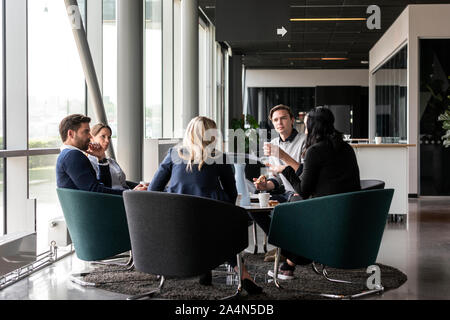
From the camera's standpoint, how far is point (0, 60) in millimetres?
4805

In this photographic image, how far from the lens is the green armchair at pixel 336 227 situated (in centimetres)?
374

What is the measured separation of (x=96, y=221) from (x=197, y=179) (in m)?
0.84

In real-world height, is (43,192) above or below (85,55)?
below

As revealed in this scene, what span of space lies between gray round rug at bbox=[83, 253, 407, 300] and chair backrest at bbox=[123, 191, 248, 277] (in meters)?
0.55

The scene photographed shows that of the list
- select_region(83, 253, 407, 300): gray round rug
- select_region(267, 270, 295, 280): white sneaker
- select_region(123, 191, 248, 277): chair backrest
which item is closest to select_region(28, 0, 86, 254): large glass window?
select_region(83, 253, 407, 300): gray round rug

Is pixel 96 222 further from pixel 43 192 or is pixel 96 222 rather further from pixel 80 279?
pixel 43 192

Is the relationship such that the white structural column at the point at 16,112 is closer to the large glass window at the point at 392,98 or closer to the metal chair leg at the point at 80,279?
the metal chair leg at the point at 80,279

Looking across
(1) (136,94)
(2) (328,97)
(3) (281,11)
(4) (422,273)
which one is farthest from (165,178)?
(2) (328,97)

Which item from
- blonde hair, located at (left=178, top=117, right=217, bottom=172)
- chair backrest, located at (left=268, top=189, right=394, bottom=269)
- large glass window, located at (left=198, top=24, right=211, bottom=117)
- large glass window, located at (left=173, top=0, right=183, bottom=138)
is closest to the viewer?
chair backrest, located at (left=268, top=189, right=394, bottom=269)

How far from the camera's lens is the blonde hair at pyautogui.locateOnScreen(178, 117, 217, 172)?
3.85 meters

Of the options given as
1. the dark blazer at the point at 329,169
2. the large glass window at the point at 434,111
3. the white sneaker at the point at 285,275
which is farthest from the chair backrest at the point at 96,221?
the large glass window at the point at 434,111

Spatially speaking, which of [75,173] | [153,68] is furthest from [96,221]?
[153,68]

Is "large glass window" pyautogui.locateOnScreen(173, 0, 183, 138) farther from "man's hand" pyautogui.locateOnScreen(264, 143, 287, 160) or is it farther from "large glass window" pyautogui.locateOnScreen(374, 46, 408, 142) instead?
"man's hand" pyautogui.locateOnScreen(264, 143, 287, 160)

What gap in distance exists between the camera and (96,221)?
4086 millimetres
